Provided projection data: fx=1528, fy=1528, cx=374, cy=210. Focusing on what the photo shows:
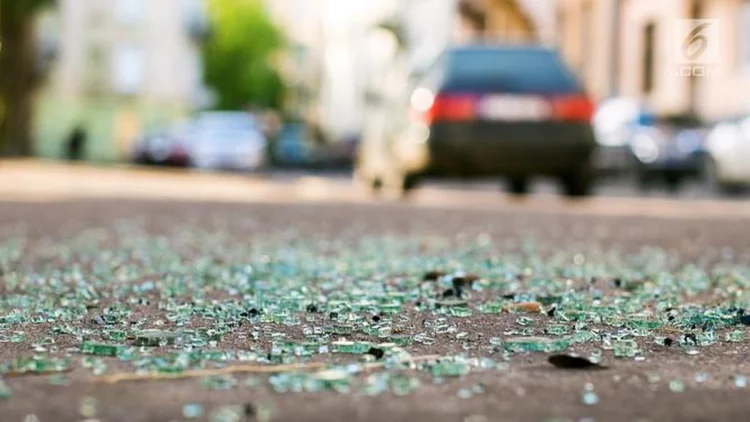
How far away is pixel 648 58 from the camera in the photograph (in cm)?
3509

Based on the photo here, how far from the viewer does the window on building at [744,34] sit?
91.2 ft

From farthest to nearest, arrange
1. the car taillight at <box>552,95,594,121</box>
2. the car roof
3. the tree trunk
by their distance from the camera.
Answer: the tree trunk
the car roof
the car taillight at <box>552,95,594,121</box>

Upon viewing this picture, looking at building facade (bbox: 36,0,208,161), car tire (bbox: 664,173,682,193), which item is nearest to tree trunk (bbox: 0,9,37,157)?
building facade (bbox: 36,0,208,161)

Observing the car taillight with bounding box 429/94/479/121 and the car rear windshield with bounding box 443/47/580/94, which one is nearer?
the car taillight with bounding box 429/94/479/121

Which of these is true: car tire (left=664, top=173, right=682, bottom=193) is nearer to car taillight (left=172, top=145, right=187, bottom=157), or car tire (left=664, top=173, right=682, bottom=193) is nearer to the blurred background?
the blurred background

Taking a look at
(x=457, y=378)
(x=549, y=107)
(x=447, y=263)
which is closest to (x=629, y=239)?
(x=447, y=263)

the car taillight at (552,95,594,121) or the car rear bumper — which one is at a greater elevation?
the car taillight at (552,95,594,121)

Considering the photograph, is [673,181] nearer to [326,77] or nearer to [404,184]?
[404,184]

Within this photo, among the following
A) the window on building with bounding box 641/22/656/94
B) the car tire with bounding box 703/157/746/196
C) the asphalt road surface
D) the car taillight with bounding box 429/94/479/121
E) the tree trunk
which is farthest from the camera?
the tree trunk

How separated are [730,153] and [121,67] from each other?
145 ft

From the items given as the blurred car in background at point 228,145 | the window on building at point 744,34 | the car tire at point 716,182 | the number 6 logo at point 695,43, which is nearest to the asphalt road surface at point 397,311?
the number 6 logo at point 695,43

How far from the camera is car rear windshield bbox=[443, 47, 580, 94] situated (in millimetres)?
14055

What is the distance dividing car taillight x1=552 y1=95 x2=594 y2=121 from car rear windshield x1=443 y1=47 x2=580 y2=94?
3.4 inches

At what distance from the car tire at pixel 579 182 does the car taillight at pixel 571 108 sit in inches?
23.8
